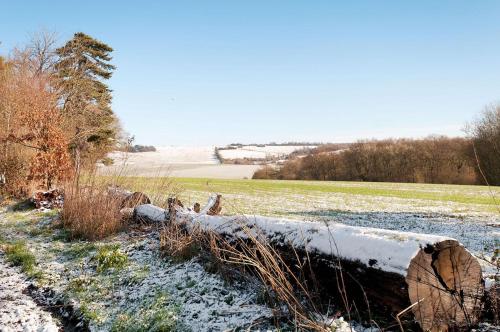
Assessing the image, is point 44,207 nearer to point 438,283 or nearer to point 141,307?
point 141,307

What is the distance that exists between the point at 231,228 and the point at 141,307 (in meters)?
1.45

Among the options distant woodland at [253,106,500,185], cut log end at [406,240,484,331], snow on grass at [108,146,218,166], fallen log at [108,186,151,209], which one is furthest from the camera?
snow on grass at [108,146,218,166]

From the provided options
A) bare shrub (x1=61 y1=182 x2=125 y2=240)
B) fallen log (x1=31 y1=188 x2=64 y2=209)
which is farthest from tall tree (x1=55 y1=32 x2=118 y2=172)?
bare shrub (x1=61 y1=182 x2=125 y2=240)

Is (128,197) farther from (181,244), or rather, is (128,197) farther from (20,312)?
(20,312)

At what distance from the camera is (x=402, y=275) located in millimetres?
2920

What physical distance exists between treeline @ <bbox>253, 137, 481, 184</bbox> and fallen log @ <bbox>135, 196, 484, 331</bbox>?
132 ft

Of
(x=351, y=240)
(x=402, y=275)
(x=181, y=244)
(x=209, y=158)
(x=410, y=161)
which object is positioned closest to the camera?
(x=402, y=275)

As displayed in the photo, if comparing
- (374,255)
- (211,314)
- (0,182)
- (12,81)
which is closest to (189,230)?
(211,314)

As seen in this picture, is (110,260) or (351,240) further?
(110,260)

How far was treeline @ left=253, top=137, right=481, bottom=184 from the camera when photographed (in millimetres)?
41344

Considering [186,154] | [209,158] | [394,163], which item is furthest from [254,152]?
[394,163]

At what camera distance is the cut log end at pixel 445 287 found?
2951 millimetres

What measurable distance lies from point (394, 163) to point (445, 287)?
4566 cm

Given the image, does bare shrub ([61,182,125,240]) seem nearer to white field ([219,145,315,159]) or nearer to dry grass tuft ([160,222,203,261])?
dry grass tuft ([160,222,203,261])
